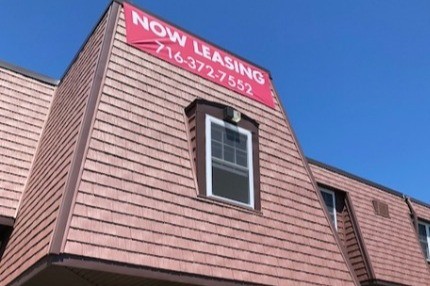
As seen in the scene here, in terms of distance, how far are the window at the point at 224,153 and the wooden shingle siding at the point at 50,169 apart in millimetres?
1710

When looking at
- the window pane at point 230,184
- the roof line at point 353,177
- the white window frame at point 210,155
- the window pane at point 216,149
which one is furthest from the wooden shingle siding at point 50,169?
the roof line at point 353,177

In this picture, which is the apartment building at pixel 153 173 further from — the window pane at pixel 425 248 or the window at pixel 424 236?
the window at pixel 424 236

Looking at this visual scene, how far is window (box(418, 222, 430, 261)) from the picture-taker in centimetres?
1571

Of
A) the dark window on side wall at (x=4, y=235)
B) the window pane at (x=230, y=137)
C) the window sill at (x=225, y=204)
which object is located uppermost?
the window pane at (x=230, y=137)

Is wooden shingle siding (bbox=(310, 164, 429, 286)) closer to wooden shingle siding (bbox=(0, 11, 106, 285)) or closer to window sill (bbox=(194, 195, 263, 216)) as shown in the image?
window sill (bbox=(194, 195, 263, 216))

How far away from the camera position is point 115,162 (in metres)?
6.86

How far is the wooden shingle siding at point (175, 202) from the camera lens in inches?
254

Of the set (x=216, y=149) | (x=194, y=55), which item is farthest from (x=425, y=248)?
(x=194, y=55)

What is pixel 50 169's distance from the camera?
24.2 feet

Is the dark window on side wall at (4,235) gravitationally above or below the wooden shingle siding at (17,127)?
below

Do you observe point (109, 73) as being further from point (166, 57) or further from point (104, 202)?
point (104, 202)

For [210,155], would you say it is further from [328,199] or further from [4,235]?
[328,199]

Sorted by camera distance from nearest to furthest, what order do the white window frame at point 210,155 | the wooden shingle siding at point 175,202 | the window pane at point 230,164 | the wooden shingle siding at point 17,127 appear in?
the wooden shingle siding at point 175,202 < the white window frame at point 210,155 < the wooden shingle siding at point 17,127 < the window pane at point 230,164

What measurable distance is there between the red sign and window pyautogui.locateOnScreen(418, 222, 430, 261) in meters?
8.46
